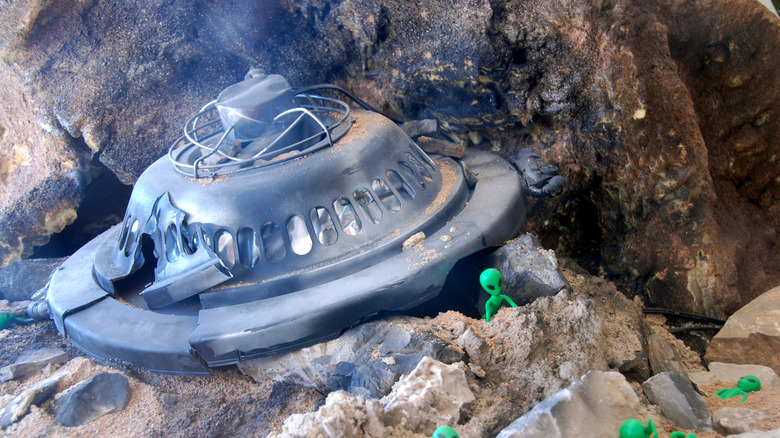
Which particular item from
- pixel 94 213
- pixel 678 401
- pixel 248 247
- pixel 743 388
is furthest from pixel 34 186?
pixel 743 388

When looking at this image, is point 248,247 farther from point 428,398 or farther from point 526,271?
point 526,271

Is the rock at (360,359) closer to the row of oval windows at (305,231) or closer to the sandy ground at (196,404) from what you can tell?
the sandy ground at (196,404)

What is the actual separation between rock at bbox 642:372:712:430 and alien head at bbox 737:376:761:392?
1.90 ft

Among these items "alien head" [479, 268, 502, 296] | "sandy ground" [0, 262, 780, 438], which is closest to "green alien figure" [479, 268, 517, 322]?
"alien head" [479, 268, 502, 296]

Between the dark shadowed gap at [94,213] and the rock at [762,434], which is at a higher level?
the rock at [762,434]

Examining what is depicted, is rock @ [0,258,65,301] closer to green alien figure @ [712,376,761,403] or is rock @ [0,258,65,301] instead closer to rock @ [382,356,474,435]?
rock @ [382,356,474,435]

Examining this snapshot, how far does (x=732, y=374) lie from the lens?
8.28 feet

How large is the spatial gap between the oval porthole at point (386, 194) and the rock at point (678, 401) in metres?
1.34

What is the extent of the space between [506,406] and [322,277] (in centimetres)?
94

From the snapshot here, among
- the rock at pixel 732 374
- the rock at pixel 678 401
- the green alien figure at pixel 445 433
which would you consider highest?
the green alien figure at pixel 445 433

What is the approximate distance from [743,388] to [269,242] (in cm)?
226

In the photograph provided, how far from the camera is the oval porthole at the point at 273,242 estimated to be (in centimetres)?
227

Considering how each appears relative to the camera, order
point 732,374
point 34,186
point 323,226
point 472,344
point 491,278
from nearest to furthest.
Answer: point 472,344 < point 491,278 < point 323,226 < point 732,374 < point 34,186

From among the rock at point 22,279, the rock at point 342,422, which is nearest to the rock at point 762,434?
the rock at point 342,422
